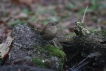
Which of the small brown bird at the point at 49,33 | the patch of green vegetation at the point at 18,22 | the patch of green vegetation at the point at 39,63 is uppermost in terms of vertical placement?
the small brown bird at the point at 49,33

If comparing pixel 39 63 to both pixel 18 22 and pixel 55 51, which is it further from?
pixel 18 22

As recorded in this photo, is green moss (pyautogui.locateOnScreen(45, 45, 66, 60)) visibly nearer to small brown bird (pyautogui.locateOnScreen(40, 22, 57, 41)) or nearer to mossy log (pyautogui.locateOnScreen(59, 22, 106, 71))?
small brown bird (pyautogui.locateOnScreen(40, 22, 57, 41))

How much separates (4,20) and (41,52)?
3.91m

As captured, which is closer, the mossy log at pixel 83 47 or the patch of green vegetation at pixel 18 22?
the mossy log at pixel 83 47

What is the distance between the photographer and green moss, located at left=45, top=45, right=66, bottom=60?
14.0 feet

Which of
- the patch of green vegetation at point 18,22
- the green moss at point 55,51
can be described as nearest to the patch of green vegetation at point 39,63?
the green moss at point 55,51

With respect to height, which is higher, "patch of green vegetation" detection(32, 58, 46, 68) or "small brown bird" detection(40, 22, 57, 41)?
"small brown bird" detection(40, 22, 57, 41)

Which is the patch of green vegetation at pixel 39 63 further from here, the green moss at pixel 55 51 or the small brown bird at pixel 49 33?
the small brown bird at pixel 49 33

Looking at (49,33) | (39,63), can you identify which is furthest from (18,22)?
(39,63)

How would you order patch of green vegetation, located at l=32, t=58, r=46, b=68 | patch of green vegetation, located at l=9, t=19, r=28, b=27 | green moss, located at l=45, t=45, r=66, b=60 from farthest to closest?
patch of green vegetation, located at l=9, t=19, r=28, b=27, green moss, located at l=45, t=45, r=66, b=60, patch of green vegetation, located at l=32, t=58, r=46, b=68

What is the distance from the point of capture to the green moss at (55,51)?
14.0ft

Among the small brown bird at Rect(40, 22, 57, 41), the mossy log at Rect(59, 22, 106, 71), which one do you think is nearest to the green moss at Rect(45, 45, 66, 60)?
the small brown bird at Rect(40, 22, 57, 41)

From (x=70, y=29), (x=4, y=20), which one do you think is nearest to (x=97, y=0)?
(x=70, y=29)

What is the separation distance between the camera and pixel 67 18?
915cm
